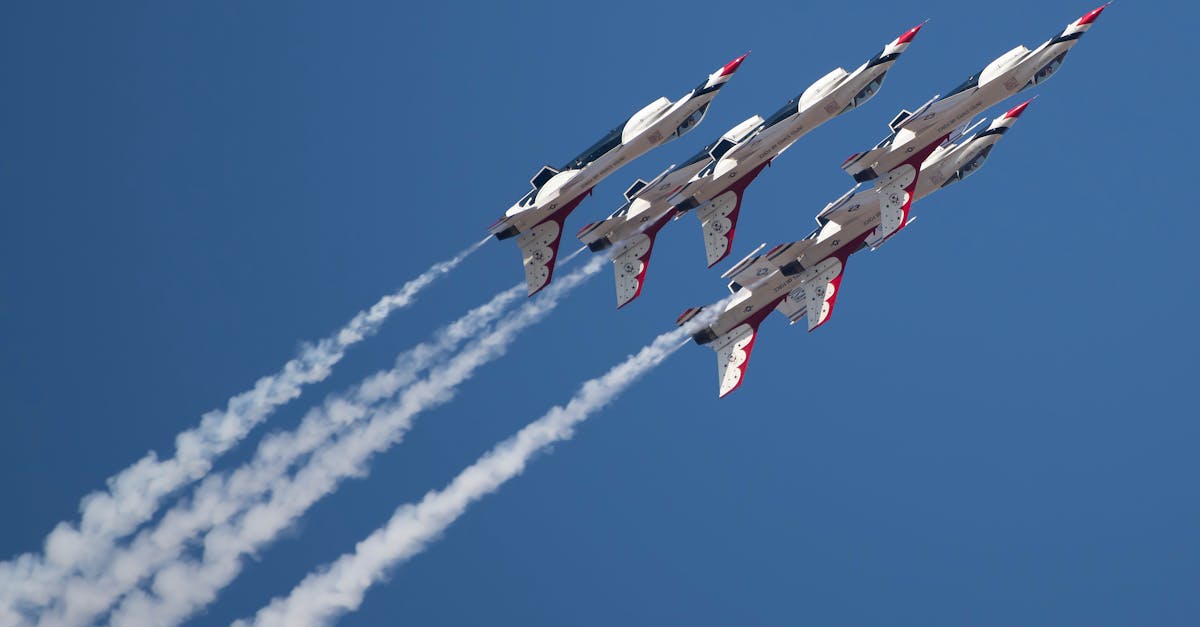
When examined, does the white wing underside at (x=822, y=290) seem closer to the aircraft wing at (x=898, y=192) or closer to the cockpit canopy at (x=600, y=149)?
the aircraft wing at (x=898, y=192)

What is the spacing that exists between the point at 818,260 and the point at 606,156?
36.4ft

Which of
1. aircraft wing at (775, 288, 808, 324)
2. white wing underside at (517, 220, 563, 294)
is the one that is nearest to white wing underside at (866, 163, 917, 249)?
aircraft wing at (775, 288, 808, 324)

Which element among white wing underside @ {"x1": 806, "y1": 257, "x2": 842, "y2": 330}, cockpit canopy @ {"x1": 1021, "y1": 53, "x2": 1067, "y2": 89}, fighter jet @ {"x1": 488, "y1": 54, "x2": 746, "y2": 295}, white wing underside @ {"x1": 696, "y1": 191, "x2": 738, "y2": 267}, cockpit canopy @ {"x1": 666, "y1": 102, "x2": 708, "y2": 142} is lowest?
white wing underside @ {"x1": 806, "y1": 257, "x2": 842, "y2": 330}

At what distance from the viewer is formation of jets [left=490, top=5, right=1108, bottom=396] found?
81188mm

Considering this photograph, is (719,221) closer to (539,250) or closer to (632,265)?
(632,265)

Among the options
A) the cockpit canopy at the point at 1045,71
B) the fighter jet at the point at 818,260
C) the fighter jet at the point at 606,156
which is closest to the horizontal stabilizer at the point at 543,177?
the fighter jet at the point at 606,156

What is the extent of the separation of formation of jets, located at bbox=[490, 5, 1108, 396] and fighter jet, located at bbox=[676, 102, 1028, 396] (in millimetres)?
48

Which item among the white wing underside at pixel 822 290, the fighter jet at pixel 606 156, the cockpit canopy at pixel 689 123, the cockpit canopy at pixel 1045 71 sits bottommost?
the white wing underside at pixel 822 290

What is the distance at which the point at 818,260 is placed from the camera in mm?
84125

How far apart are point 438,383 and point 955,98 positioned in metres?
29.0

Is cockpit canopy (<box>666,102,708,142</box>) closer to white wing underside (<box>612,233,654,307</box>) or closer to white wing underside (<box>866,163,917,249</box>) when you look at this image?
white wing underside (<box>612,233,654,307</box>)

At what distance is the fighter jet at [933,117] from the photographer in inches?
3177

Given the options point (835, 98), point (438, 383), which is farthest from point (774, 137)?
point (438, 383)

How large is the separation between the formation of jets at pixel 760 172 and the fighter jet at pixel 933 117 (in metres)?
0.05
